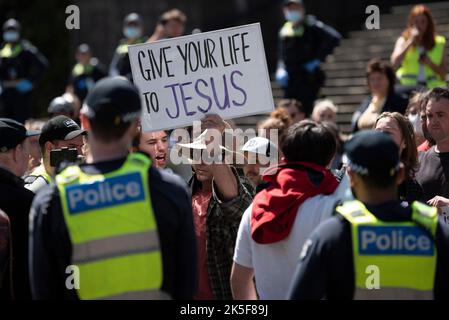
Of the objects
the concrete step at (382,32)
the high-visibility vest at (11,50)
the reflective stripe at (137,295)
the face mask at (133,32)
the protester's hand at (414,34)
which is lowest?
the reflective stripe at (137,295)

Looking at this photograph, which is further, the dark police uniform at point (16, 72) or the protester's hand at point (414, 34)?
the dark police uniform at point (16, 72)

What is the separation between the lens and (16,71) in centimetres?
1619

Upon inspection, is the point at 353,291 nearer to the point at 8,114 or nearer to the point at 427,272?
the point at 427,272

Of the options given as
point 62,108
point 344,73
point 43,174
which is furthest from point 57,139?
point 344,73

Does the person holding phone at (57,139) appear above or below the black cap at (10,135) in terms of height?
below

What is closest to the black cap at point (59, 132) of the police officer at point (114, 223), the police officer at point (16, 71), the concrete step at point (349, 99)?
the police officer at point (114, 223)

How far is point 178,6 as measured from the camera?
1970 centimetres

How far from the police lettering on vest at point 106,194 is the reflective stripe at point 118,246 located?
0.14 metres

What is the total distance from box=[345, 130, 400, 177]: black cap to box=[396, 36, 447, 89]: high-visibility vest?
7477 mm

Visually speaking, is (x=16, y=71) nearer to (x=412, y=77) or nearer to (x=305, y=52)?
(x=305, y=52)

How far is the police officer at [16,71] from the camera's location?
52.9 ft

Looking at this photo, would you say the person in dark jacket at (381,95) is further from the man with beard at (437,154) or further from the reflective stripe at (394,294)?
the reflective stripe at (394,294)

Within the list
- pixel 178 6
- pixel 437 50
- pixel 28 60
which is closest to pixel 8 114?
pixel 28 60

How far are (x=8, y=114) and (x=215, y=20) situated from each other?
5.23m
